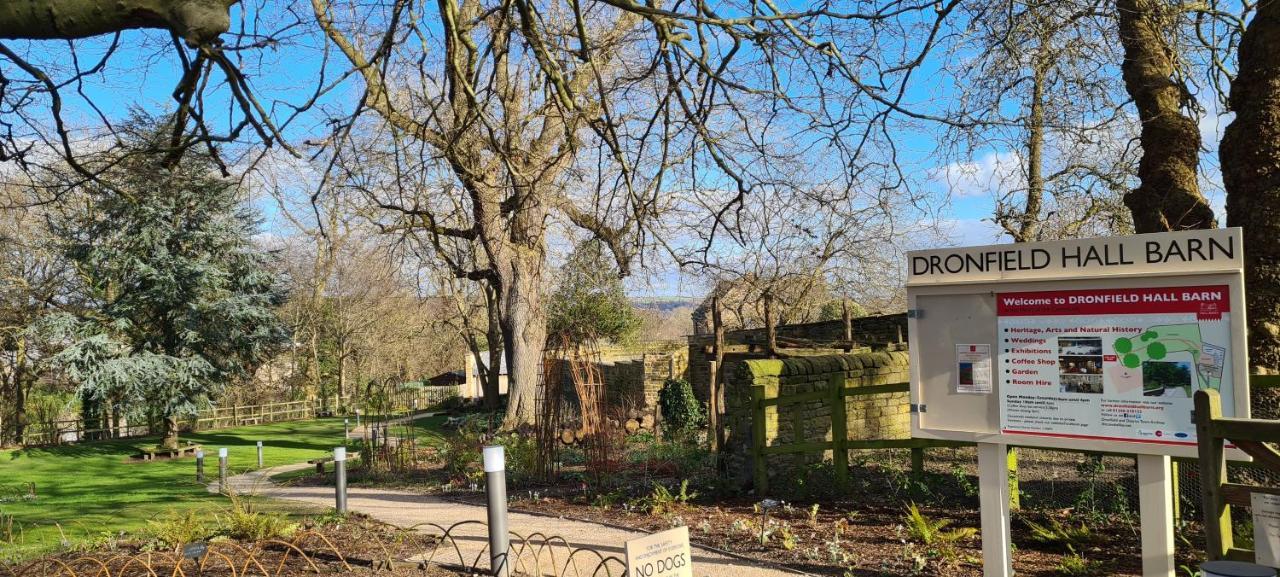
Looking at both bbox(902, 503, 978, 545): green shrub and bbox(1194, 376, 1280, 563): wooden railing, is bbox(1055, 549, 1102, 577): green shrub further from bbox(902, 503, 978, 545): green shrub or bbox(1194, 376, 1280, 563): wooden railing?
bbox(1194, 376, 1280, 563): wooden railing

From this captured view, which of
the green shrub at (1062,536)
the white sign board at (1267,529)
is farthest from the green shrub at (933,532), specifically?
the white sign board at (1267,529)

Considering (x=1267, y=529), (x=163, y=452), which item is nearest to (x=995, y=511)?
(x=1267, y=529)

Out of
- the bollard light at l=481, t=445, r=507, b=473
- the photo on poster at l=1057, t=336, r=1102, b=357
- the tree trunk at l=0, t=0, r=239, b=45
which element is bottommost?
the bollard light at l=481, t=445, r=507, b=473

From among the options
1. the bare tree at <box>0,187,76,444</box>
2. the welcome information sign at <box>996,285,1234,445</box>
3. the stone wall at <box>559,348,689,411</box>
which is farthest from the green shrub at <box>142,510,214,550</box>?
the bare tree at <box>0,187,76,444</box>

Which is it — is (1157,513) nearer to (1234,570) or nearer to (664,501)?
(1234,570)

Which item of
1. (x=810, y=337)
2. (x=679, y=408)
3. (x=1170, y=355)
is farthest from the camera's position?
(x=810, y=337)

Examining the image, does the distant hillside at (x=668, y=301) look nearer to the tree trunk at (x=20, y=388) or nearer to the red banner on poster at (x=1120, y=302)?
the red banner on poster at (x=1120, y=302)

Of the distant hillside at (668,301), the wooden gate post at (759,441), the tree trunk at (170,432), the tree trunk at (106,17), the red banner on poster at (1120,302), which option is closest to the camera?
the tree trunk at (106,17)

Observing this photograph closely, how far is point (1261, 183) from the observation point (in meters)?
6.55

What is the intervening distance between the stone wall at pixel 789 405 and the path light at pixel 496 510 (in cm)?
399

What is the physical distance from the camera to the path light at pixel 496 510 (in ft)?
17.7

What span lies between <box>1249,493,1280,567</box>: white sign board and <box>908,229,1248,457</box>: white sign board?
570mm

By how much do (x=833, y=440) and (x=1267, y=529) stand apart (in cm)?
459

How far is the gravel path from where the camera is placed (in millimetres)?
6047
